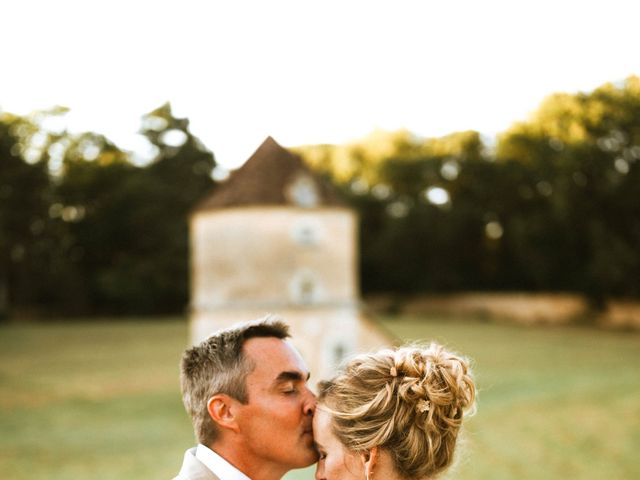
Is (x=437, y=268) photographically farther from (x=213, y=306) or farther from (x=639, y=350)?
(x=213, y=306)

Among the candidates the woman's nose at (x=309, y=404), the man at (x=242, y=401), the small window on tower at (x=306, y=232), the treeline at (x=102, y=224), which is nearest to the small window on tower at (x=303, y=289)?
the small window on tower at (x=306, y=232)

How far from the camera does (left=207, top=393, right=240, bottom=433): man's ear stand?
6.87 feet

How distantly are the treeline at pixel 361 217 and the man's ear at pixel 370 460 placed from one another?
33.3m

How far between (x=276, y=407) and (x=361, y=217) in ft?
136

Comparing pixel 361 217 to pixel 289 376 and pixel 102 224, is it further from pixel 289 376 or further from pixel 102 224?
pixel 289 376

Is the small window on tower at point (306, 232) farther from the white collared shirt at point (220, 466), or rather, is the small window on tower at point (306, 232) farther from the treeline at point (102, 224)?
the treeline at point (102, 224)

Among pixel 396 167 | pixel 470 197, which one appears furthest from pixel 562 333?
pixel 396 167

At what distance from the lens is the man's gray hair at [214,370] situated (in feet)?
6.88

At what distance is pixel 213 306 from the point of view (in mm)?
20188

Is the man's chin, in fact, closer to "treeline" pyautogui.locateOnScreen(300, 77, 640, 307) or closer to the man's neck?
the man's neck

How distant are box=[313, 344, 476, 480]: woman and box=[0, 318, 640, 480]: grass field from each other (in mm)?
6798

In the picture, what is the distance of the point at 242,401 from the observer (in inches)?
82.7

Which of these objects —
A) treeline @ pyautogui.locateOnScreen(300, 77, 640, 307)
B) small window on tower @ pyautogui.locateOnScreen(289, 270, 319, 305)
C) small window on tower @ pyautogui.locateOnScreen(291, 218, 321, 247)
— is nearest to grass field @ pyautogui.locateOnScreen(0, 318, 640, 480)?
treeline @ pyautogui.locateOnScreen(300, 77, 640, 307)

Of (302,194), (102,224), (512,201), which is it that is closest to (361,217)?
(512,201)
